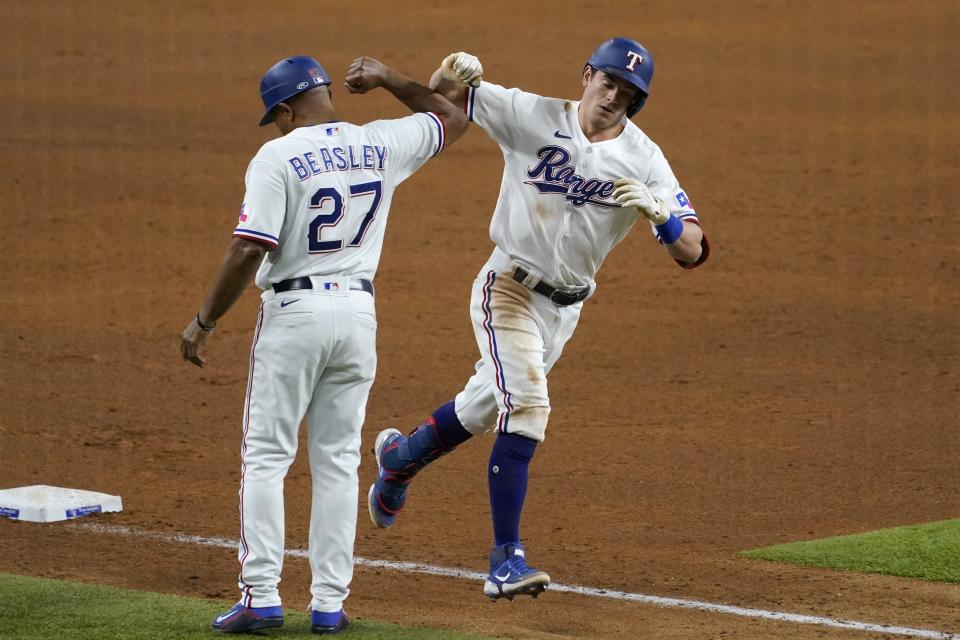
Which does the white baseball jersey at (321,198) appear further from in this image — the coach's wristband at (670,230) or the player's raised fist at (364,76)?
the coach's wristband at (670,230)

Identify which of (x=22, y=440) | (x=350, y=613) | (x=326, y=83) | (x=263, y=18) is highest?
(x=263, y=18)

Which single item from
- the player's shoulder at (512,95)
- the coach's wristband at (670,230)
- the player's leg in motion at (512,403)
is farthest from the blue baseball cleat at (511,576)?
the player's shoulder at (512,95)

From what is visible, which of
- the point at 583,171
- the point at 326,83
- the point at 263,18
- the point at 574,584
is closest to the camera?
the point at 326,83

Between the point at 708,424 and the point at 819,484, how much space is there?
1.18 metres

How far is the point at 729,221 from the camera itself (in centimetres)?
1373

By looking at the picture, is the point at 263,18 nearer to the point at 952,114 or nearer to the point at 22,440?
the point at 952,114

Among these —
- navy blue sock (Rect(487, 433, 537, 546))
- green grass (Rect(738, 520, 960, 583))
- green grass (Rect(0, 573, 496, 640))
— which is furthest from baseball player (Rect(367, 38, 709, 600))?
green grass (Rect(738, 520, 960, 583))

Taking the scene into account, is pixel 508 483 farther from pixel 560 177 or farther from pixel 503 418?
pixel 560 177

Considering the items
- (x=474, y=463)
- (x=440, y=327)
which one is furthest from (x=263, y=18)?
(x=474, y=463)

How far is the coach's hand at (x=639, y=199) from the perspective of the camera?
524 centimetres

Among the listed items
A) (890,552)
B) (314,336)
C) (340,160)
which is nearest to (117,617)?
(314,336)

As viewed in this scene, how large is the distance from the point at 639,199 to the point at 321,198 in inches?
45.4

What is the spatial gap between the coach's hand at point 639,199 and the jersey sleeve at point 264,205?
1244 millimetres

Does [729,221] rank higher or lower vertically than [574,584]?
higher
